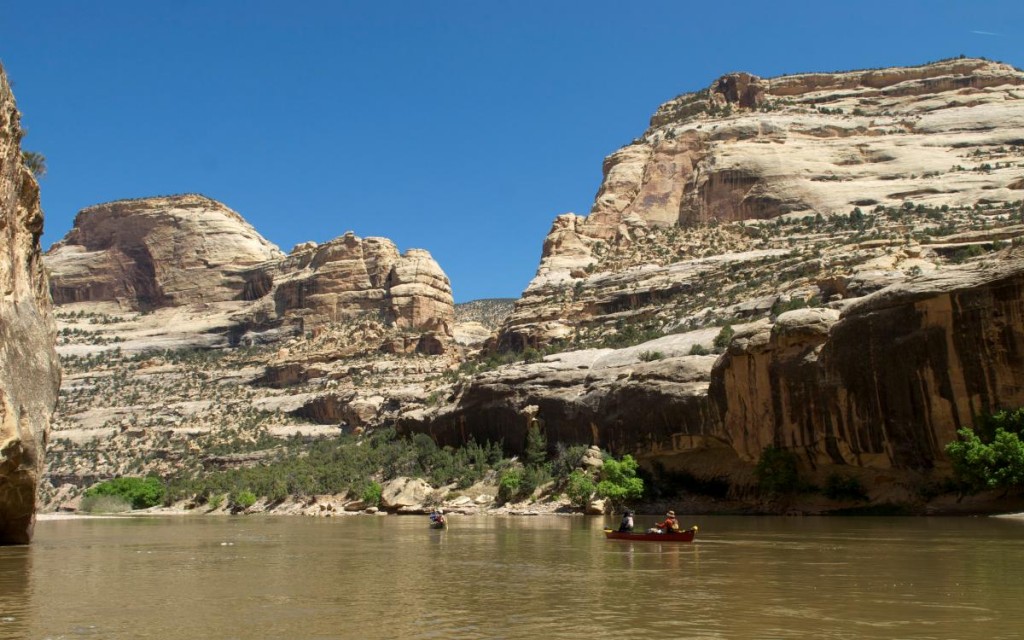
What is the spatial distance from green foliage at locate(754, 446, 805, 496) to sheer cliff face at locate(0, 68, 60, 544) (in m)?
35.5

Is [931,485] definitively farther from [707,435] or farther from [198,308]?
[198,308]

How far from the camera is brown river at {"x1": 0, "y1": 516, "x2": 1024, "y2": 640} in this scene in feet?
53.4

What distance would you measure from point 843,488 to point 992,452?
1077 cm

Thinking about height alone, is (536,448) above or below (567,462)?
above

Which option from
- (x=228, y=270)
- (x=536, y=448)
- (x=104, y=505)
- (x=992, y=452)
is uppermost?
(x=228, y=270)

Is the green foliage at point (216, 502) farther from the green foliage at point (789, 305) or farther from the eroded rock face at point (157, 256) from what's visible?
the eroded rock face at point (157, 256)

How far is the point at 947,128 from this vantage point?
115 meters

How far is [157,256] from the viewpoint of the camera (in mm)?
171500

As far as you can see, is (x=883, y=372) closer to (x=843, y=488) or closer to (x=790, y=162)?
(x=843, y=488)

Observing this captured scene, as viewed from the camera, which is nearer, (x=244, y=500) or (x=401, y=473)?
(x=401, y=473)

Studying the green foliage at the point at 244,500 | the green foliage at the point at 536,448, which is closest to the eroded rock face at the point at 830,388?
the green foliage at the point at 536,448

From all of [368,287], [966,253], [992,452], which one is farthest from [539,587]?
[368,287]

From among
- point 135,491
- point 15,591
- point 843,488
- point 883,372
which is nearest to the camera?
point 15,591

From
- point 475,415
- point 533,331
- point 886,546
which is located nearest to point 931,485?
point 886,546
